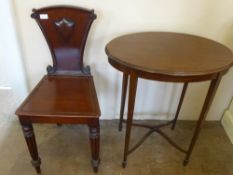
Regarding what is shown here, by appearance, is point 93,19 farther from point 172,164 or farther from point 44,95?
point 172,164

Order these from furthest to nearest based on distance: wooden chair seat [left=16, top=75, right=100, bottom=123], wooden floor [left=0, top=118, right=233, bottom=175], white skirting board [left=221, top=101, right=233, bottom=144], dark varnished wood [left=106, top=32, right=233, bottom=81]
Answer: white skirting board [left=221, top=101, right=233, bottom=144], wooden floor [left=0, top=118, right=233, bottom=175], wooden chair seat [left=16, top=75, right=100, bottom=123], dark varnished wood [left=106, top=32, right=233, bottom=81]

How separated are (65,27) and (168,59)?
72 cm

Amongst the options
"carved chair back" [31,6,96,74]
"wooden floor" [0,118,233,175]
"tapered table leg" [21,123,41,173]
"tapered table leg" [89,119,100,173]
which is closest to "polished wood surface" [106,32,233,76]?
"carved chair back" [31,6,96,74]

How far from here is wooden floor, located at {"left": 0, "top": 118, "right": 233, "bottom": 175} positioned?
154 centimetres

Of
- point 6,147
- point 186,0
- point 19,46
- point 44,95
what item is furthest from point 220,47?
point 6,147

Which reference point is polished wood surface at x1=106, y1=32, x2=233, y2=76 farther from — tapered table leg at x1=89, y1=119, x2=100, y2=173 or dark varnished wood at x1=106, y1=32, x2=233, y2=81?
tapered table leg at x1=89, y1=119, x2=100, y2=173

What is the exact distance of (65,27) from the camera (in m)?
1.43

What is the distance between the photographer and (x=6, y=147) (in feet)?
5.46

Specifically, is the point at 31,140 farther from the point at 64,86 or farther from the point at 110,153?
the point at 110,153

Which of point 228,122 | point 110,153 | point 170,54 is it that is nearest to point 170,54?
point 170,54

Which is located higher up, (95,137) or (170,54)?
(170,54)

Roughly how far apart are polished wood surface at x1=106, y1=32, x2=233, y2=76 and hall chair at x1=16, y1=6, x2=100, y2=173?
12.2 inches

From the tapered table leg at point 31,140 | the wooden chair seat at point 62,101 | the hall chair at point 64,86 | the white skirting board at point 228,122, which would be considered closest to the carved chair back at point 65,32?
the hall chair at point 64,86

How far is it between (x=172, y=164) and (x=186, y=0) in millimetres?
1177
